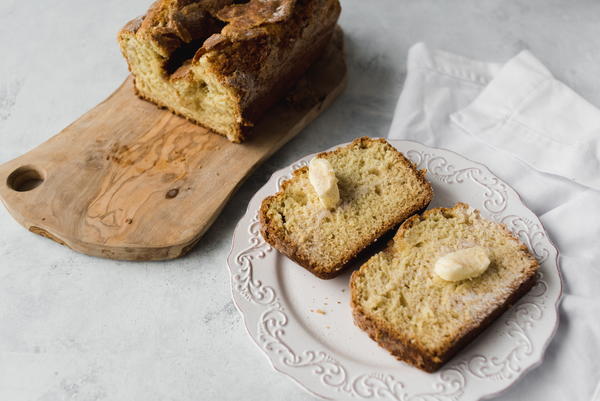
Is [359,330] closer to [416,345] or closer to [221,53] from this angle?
[416,345]

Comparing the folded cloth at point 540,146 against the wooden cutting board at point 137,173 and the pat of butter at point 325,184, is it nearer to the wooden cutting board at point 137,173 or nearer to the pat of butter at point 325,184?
the wooden cutting board at point 137,173

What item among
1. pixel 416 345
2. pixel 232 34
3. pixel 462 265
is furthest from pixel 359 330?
pixel 232 34

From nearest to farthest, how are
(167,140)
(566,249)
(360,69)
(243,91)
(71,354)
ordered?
1. (71,354)
2. (566,249)
3. (243,91)
4. (167,140)
5. (360,69)

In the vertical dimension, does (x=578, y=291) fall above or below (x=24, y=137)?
below

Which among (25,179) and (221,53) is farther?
(25,179)

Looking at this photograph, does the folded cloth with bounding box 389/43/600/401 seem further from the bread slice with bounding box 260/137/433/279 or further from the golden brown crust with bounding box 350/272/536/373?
the bread slice with bounding box 260/137/433/279

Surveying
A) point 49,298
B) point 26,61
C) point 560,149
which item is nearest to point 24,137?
point 26,61

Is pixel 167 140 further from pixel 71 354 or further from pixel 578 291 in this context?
pixel 578 291
